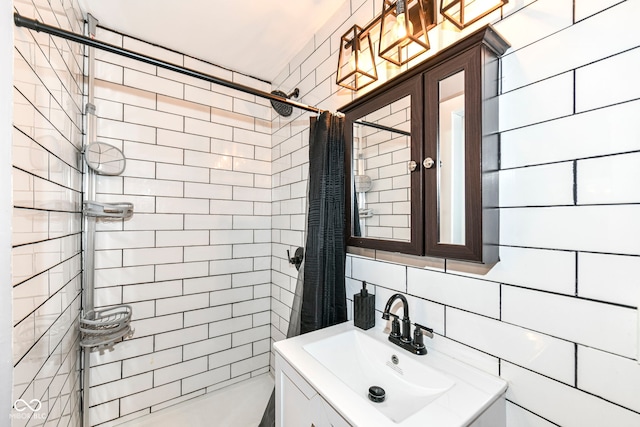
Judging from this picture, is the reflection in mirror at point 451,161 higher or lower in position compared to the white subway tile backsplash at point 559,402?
higher

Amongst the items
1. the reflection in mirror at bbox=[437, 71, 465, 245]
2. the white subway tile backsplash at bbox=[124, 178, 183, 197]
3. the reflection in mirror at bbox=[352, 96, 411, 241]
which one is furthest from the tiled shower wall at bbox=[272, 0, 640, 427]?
the white subway tile backsplash at bbox=[124, 178, 183, 197]

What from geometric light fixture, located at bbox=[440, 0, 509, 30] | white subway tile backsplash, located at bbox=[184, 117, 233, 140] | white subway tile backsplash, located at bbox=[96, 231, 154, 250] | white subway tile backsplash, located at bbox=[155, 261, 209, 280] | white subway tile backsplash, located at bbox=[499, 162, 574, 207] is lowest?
white subway tile backsplash, located at bbox=[155, 261, 209, 280]

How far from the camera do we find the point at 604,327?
2.05ft

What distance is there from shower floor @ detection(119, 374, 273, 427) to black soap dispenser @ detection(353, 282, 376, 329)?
3.68 feet

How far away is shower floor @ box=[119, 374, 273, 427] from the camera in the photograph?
64.2 inches

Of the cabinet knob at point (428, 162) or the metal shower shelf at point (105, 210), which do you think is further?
the metal shower shelf at point (105, 210)

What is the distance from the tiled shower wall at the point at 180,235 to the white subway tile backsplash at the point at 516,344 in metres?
1.50

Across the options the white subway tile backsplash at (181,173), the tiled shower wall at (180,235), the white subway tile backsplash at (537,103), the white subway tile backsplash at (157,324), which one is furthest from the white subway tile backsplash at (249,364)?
the white subway tile backsplash at (537,103)

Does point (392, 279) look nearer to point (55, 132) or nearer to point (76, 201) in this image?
point (55, 132)

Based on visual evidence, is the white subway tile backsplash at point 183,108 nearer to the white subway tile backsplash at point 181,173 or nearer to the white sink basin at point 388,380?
the white subway tile backsplash at point 181,173

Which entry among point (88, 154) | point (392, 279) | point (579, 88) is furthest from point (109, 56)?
point (579, 88)

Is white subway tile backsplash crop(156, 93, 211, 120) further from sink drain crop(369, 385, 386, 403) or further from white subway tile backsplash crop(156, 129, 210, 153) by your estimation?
sink drain crop(369, 385, 386, 403)

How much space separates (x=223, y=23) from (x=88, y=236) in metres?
1.40

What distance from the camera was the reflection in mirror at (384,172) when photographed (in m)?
0.99
